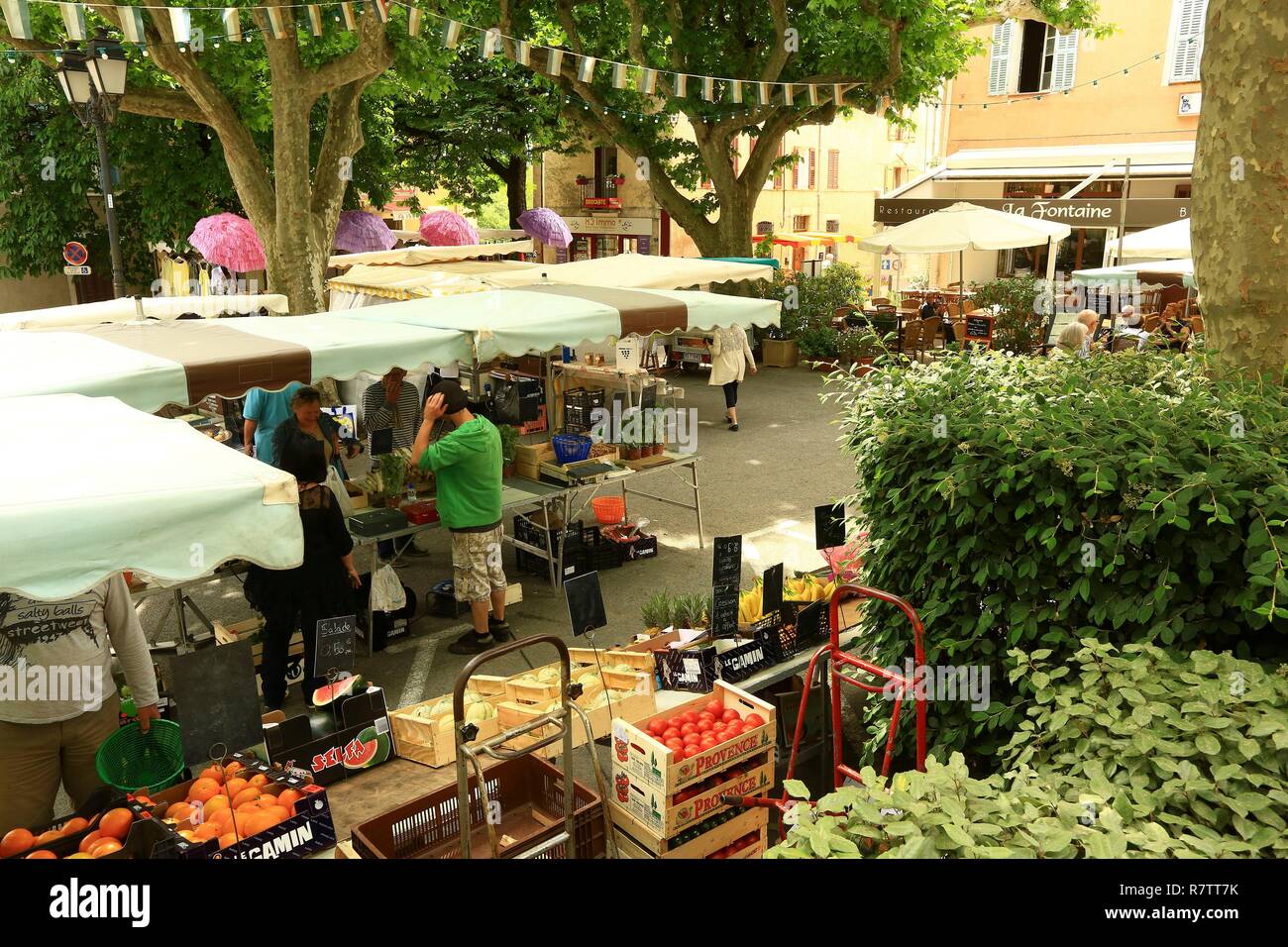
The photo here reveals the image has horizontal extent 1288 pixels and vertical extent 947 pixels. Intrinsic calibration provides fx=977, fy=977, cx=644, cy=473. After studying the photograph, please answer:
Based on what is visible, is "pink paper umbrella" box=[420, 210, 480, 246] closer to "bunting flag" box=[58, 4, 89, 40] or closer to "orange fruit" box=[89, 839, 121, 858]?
"bunting flag" box=[58, 4, 89, 40]

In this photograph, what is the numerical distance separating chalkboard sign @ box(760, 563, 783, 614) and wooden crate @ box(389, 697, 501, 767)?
1.74 meters

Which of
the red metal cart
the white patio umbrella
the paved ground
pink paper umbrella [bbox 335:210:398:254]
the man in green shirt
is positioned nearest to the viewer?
the red metal cart

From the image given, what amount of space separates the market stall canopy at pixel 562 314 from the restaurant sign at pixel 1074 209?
10.1 meters

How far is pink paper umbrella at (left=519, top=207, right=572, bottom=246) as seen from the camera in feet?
74.2

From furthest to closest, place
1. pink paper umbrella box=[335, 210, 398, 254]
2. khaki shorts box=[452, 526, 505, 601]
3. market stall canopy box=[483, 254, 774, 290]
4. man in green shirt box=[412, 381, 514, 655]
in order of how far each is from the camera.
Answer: pink paper umbrella box=[335, 210, 398, 254] < market stall canopy box=[483, 254, 774, 290] < khaki shorts box=[452, 526, 505, 601] < man in green shirt box=[412, 381, 514, 655]

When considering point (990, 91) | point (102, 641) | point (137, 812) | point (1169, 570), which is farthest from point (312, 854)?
point (990, 91)

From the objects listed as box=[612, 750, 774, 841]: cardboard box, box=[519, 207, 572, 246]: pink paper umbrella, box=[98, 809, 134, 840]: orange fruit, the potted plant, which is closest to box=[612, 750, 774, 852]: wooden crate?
box=[612, 750, 774, 841]: cardboard box

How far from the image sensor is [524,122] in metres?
23.5

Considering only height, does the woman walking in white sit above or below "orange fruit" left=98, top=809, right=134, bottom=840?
above

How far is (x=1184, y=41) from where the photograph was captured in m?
22.0

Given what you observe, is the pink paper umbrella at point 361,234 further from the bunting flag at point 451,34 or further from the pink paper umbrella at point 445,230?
the bunting flag at point 451,34

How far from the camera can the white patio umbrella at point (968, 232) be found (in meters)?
15.2
